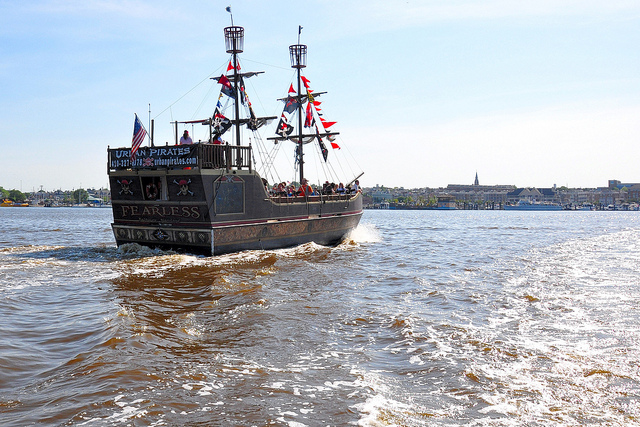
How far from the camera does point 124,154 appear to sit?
1809 cm

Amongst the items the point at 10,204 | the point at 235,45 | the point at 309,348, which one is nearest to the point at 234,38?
the point at 235,45

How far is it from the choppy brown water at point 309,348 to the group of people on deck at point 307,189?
328 inches

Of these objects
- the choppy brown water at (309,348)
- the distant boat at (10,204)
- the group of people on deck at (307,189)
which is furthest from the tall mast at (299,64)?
the distant boat at (10,204)

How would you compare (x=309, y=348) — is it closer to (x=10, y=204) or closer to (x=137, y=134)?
(x=137, y=134)

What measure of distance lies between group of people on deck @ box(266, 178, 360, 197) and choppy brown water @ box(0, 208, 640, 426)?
328 inches

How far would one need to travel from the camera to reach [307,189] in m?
23.8

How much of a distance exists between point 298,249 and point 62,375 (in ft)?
51.1

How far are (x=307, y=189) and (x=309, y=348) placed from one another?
652 inches

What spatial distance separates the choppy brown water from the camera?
5.26 m

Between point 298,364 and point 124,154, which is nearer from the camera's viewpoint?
point 298,364

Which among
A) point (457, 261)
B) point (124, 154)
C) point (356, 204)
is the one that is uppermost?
point (124, 154)

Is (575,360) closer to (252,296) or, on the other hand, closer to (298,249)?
(252,296)

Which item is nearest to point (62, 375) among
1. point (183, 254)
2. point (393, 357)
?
point (393, 357)

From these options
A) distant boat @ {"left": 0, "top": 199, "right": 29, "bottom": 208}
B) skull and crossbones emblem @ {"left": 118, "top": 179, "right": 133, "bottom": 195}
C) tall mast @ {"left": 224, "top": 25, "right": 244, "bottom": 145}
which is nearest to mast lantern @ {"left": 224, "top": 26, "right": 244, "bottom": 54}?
tall mast @ {"left": 224, "top": 25, "right": 244, "bottom": 145}
